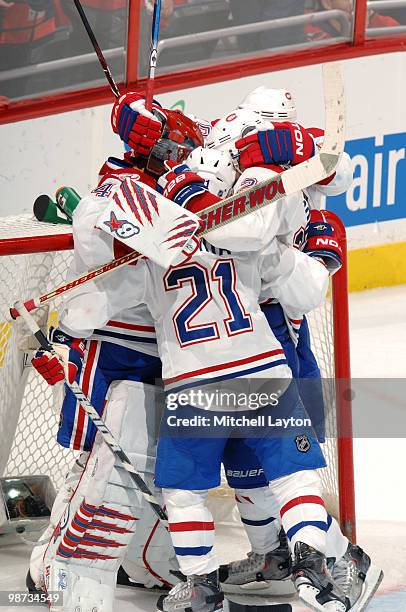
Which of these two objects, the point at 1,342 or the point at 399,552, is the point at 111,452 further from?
the point at 399,552

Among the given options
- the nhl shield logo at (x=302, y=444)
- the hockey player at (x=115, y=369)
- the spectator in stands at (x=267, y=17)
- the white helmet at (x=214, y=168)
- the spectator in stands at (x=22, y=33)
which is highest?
the spectator in stands at (x=267, y=17)

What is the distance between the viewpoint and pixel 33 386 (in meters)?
2.99

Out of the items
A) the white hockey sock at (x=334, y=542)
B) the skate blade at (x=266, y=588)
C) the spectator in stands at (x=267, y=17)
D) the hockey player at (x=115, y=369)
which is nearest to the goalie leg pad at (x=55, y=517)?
the hockey player at (x=115, y=369)

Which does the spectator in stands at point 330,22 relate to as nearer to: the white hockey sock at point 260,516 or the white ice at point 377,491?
the white ice at point 377,491

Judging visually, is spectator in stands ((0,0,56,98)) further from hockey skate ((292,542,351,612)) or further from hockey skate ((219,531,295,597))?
hockey skate ((292,542,351,612))

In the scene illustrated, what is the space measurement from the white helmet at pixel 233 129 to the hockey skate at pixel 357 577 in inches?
31.3

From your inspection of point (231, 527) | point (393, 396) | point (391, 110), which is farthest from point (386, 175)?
point (231, 527)

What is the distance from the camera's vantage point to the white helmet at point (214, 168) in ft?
7.84

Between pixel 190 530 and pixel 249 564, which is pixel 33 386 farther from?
pixel 190 530

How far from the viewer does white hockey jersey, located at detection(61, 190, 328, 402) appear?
2.32 meters

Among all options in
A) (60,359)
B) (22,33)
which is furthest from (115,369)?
(22,33)

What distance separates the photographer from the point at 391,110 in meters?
4.81

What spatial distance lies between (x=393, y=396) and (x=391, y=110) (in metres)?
1.35

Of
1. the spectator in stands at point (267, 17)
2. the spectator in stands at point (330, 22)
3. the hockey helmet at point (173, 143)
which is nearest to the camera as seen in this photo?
the hockey helmet at point (173, 143)
